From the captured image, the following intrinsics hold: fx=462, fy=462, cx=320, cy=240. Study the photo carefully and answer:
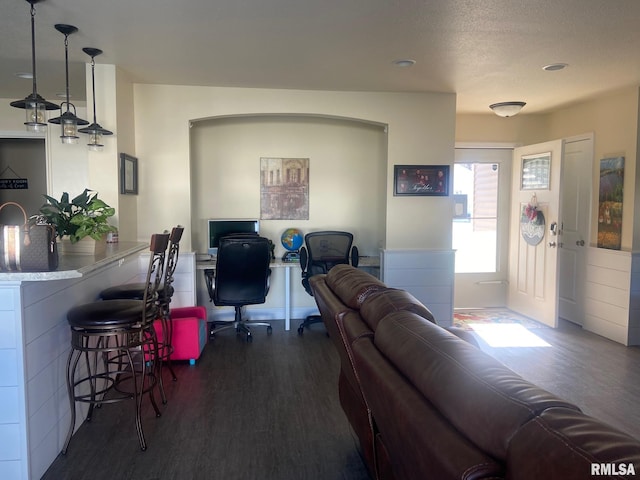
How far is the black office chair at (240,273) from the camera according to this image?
4250 millimetres

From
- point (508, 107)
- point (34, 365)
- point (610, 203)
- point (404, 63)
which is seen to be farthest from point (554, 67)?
point (34, 365)

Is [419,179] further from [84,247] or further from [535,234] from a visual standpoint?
[84,247]

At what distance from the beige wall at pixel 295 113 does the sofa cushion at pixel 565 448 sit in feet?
13.2

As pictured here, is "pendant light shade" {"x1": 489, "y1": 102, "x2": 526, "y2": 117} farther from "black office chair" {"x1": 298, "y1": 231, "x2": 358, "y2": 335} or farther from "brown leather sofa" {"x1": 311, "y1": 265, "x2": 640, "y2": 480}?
"brown leather sofa" {"x1": 311, "y1": 265, "x2": 640, "y2": 480}

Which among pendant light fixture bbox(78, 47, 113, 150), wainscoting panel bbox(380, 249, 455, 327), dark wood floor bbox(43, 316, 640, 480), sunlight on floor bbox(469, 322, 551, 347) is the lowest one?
dark wood floor bbox(43, 316, 640, 480)

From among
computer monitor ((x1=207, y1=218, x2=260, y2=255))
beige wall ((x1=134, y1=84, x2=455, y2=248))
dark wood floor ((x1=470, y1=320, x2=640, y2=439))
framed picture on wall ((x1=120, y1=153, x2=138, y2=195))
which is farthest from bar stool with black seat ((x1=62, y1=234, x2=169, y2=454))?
dark wood floor ((x1=470, y1=320, x2=640, y2=439))

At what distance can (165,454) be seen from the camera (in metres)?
2.44

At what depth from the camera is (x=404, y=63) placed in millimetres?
3686

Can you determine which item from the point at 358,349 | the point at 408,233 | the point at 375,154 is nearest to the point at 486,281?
the point at 408,233

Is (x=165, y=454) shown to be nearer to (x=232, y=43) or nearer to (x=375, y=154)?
(x=232, y=43)

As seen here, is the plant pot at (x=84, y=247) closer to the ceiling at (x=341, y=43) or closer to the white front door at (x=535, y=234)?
the ceiling at (x=341, y=43)

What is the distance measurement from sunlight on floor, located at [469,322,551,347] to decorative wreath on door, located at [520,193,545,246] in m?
1.01

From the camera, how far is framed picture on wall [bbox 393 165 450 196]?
187 inches

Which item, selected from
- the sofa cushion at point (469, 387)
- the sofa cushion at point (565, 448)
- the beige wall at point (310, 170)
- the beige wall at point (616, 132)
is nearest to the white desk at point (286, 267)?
the beige wall at point (310, 170)
